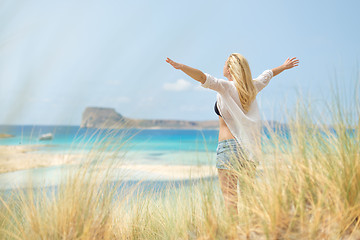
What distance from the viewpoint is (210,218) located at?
1953mm

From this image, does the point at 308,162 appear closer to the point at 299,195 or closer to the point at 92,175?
the point at 299,195

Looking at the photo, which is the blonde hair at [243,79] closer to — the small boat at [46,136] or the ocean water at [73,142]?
the ocean water at [73,142]

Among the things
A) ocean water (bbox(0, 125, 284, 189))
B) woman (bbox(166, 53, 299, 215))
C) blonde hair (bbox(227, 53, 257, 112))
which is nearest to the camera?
ocean water (bbox(0, 125, 284, 189))

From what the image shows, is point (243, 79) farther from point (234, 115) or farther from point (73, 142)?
point (73, 142)

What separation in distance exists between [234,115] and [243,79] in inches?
11.7

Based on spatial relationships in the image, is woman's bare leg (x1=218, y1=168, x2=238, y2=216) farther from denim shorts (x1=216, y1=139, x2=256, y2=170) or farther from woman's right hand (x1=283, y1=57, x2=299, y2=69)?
woman's right hand (x1=283, y1=57, x2=299, y2=69)

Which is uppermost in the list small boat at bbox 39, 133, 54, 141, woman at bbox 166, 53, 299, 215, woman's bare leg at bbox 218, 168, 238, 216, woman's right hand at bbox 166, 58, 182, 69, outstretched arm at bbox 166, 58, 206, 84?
woman's right hand at bbox 166, 58, 182, 69

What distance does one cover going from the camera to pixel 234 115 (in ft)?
8.08

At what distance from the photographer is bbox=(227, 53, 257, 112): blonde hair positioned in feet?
8.15

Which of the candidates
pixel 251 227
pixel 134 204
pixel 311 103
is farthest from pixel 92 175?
pixel 311 103

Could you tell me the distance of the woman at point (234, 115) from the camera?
231 centimetres

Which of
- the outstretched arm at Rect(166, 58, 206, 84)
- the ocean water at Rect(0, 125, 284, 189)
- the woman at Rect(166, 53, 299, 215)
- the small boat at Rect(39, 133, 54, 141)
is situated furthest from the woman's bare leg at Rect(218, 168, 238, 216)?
the small boat at Rect(39, 133, 54, 141)

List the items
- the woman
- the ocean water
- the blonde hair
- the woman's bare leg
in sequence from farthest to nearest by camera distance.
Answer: the blonde hair → the woman → the woman's bare leg → the ocean water

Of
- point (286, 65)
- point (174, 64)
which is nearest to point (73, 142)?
point (174, 64)
